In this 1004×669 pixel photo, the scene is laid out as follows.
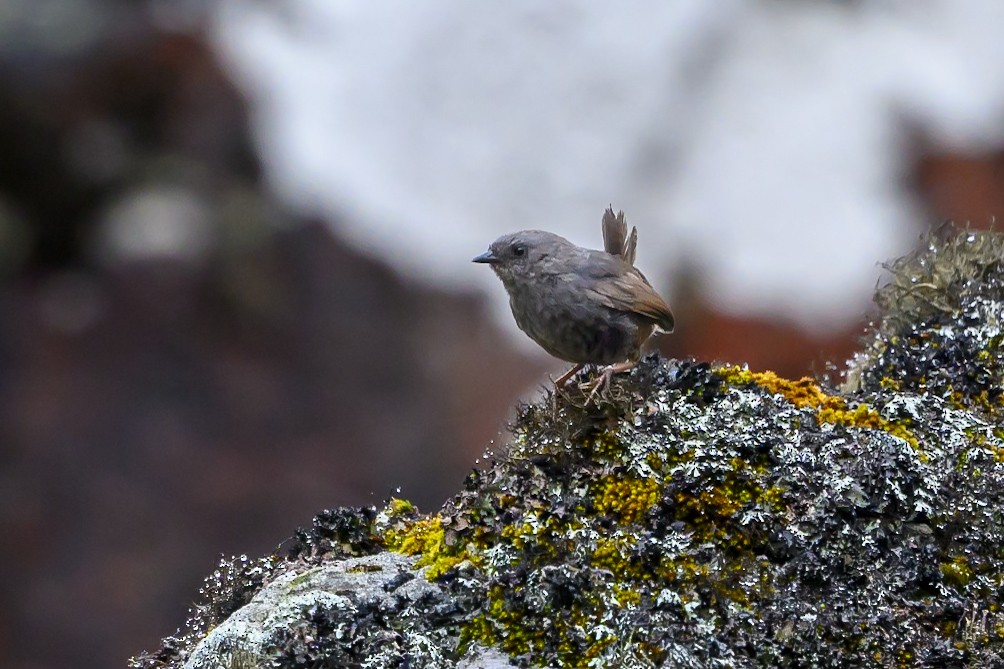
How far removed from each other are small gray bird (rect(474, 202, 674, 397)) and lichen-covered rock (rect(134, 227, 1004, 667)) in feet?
Result: 2.74

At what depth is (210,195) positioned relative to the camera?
1268 cm

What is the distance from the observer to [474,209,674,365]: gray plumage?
551 centimetres

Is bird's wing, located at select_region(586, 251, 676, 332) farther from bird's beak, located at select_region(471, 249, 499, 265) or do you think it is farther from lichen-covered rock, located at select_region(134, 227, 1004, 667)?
lichen-covered rock, located at select_region(134, 227, 1004, 667)

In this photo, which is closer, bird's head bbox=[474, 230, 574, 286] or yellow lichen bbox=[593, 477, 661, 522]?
yellow lichen bbox=[593, 477, 661, 522]

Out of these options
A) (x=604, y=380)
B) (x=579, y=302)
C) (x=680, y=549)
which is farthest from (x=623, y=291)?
(x=680, y=549)

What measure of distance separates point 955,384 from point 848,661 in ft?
5.17

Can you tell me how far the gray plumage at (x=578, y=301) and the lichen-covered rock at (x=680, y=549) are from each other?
832 millimetres

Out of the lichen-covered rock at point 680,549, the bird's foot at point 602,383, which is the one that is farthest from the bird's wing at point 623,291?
the lichen-covered rock at point 680,549

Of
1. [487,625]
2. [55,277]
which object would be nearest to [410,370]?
[55,277]

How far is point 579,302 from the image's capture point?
5496 mm

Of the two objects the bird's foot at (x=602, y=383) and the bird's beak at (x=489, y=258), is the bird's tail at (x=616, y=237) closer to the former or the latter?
the bird's beak at (x=489, y=258)

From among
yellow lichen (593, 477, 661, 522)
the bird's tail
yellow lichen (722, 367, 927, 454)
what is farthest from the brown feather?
yellow lichen (593, 477, 661, 522)

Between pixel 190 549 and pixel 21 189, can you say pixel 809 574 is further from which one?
pixel 21 189

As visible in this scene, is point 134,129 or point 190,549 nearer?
point 190,549
